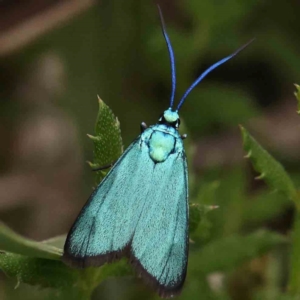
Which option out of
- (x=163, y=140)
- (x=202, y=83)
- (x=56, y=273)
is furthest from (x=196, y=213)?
(x=202, y=83)

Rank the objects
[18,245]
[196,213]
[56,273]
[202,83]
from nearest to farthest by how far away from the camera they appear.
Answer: [18,245], [56,273], [196,213], [202,83]

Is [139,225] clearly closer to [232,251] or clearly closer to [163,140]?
[163,140]

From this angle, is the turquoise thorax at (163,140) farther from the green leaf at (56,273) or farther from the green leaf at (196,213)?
the green leaf at (56,273)

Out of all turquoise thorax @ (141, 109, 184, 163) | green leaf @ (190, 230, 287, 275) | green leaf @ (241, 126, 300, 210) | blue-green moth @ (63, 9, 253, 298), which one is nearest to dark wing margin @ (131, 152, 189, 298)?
Result: blue-green moth @ (63, 9, 253, 298)

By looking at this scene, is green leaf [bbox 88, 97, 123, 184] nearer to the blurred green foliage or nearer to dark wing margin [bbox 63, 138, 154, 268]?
dark wing margin [bbox 63, 138, 154, 268]

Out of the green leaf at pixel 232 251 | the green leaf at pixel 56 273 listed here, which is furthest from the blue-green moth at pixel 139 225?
the green leaf at pixel 232 251

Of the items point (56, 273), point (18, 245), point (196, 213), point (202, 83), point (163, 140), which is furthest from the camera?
point (202, 83)
